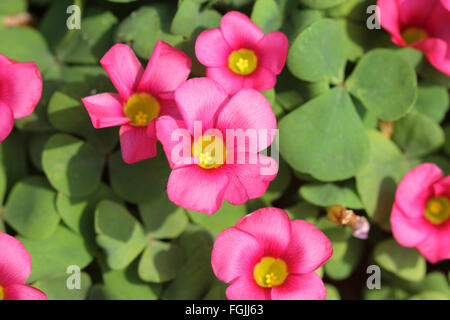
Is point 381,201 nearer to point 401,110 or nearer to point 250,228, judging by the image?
point 401,110

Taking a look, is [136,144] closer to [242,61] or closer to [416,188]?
[242,61]

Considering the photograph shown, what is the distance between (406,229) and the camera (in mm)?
1040

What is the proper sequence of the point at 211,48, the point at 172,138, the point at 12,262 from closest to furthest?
the point at 172,138
the point at 12,262
the point at 211,48

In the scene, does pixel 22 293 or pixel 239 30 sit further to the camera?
pixel 239 30

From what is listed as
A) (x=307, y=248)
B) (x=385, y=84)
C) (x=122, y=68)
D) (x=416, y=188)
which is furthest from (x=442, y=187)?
(x=122, y=68)

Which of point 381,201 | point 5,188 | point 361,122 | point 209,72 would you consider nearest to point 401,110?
point 361,122

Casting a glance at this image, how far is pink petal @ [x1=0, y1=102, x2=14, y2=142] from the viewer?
0.89 meters

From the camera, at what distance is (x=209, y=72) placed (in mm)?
975

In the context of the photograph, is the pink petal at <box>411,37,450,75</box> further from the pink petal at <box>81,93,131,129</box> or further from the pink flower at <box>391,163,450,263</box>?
the pink petal at <box>81,93,131,129</box>

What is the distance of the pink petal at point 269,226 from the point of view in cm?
88

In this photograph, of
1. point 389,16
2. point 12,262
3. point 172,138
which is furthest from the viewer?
point 389,16

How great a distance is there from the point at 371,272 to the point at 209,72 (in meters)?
0.62

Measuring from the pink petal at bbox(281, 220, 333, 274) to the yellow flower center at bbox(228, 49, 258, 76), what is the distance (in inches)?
13.4

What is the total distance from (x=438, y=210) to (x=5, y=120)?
93 centimetres
